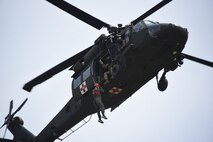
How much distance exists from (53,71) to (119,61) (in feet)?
11.1

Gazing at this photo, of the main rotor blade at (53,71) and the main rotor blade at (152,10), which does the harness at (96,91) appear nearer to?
the main rotor blade at (53,71)

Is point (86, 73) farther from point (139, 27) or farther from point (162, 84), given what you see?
point (162, 84)

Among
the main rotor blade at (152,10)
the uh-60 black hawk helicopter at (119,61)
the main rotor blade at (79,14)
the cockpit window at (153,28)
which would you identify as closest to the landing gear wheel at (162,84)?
the uh-60 black hawk helicopter at (119,61)

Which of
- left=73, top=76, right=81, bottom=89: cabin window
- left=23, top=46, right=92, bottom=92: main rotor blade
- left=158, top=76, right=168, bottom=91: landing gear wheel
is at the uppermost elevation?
left=23, top=46, right=92, bottom=92: main rotor blade

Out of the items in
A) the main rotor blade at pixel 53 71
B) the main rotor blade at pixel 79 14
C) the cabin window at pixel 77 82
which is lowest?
the cabin window at pixel 77 82

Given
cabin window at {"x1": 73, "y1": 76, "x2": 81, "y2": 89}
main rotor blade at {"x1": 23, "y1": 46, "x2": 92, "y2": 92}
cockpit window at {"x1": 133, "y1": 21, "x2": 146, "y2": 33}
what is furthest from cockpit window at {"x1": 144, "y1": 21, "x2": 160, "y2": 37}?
cabin window at {"x1": 73, "y1": 76, "x2": 81, "y2": 89}

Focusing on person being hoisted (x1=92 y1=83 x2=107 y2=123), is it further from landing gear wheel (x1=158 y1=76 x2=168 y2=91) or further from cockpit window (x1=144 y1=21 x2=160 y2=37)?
cockpit window (x1=144 y1=21 x2=160 y2=37)

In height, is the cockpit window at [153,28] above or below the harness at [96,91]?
above

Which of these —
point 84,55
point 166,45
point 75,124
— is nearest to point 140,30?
point 166,45

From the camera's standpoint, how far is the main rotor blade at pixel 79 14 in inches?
532

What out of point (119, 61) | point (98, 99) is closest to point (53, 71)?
point (98, 99)

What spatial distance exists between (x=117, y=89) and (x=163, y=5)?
158 inches

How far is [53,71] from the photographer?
596 inches

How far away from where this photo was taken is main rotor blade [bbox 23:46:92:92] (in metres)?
15.1
